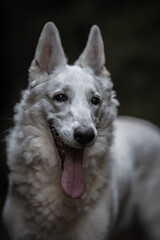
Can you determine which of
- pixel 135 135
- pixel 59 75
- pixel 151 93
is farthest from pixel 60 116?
pixel 151 93

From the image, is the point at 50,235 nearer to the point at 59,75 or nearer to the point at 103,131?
the point at 103,131

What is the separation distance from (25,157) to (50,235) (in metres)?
0.93

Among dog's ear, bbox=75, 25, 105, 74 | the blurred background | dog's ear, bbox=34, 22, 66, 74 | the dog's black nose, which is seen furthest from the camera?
the blurred background

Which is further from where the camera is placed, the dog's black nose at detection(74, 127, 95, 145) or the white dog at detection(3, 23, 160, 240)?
the white dog at detection(3, 23, 160, 240)

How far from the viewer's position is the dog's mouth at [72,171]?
12.1 ft

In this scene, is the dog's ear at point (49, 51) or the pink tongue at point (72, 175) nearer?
the pink tongue at point (72, 175)

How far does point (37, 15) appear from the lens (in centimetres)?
885

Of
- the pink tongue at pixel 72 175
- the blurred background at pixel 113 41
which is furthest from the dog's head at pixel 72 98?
the blurred background at pixel 113 41

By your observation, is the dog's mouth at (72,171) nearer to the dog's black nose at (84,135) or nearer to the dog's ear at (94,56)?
the dog's black nose at (84,135)

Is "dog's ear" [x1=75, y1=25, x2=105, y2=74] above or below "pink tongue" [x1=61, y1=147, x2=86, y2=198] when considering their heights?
above

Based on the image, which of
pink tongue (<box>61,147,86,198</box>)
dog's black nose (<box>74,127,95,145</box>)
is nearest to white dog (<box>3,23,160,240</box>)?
pink tongue (<box>61,147,86,198</box>)

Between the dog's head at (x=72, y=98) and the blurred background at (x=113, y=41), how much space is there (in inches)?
179

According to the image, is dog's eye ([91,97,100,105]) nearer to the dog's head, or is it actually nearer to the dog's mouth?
the dog's head

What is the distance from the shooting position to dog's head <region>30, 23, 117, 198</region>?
11.9ft
